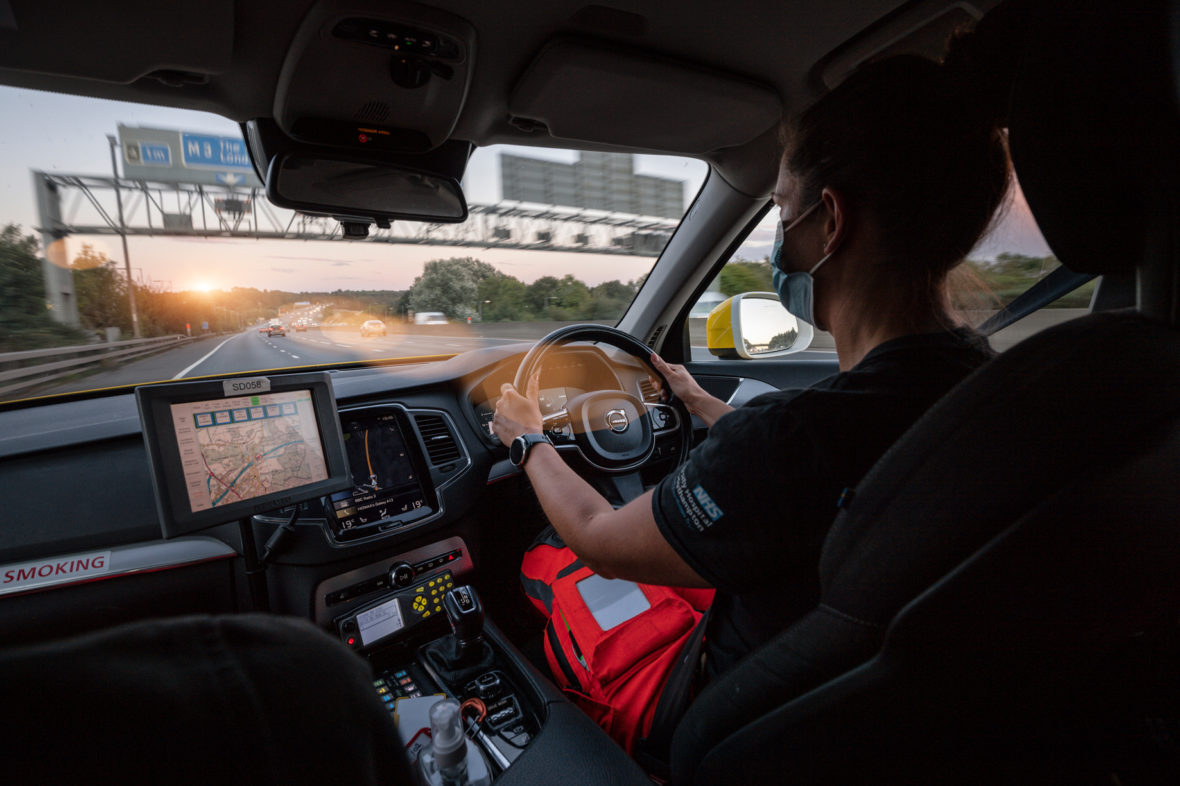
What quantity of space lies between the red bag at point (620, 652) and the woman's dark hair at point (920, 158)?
114 cm

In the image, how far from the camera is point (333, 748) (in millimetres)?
400

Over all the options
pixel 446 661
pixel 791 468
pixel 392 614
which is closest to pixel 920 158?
pixel 791 468

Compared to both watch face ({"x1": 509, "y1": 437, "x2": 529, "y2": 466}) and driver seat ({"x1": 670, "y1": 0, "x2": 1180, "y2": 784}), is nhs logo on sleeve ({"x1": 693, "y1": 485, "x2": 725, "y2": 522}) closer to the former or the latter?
driver seat ({"x1": 670, "y1": 0, "x2": 1180, "y2": 784})

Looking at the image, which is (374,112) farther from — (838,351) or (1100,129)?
(1100,129)

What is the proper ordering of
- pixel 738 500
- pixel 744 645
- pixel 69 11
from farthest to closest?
pixel 69 11 → pixel 744 645 → pixel 738 500

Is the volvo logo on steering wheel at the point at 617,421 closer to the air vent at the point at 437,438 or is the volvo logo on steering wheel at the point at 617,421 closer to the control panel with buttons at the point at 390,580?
the air vent at the point at 437,438

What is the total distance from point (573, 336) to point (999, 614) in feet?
5.81

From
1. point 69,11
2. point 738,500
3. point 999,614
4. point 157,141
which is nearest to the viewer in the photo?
point 999,614

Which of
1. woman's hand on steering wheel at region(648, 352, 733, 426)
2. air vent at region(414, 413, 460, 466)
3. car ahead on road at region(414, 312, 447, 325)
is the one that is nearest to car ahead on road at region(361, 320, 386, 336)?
car ahead on road at region(414, 312, 447, 325)

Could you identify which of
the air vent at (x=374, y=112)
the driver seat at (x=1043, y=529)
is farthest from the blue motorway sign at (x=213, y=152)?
the driver seat at (x=1043, y=529)

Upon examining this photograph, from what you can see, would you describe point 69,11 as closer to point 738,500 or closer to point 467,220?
point 467,220

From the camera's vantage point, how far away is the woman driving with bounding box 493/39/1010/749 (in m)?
0.94

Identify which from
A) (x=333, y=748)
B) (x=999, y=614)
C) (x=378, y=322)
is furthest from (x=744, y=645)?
(x=378, y=322)

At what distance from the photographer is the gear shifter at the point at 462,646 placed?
5.98ft
